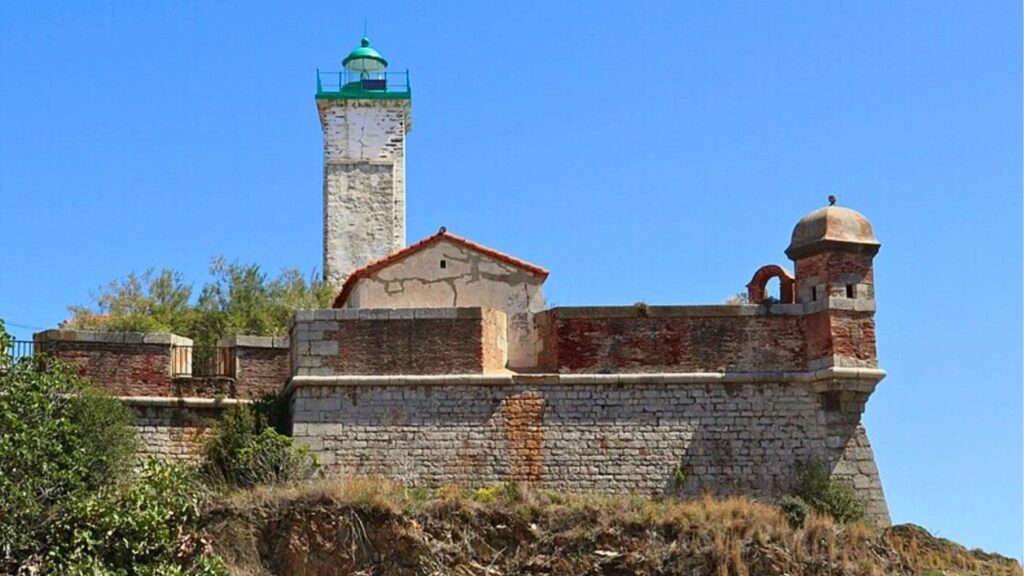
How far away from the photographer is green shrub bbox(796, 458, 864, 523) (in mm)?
23578

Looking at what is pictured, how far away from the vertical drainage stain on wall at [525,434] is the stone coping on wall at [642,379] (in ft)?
0.96

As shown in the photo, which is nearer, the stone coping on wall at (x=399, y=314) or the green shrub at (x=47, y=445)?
the green shrub at (x=47, y=445)

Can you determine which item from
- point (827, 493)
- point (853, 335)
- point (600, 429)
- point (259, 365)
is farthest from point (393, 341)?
point (853, 335)

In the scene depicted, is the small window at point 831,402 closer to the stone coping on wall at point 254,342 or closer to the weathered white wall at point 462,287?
the weathered white wall at point 462,287

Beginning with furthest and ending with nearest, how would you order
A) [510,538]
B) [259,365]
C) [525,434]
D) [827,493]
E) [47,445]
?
[259,365], [525,434], [827,493], [510,538], [47,445]

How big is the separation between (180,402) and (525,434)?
5.27 m

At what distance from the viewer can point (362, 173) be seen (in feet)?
139

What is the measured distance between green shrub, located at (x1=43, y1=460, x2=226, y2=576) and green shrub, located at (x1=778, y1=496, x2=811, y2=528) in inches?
302

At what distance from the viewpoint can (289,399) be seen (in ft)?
82.7

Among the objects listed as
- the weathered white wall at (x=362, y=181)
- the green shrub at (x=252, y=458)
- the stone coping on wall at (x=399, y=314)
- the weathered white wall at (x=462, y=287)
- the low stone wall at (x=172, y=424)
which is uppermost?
the weathered white wall at (x=362, y=181)

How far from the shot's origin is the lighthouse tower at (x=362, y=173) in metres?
41.6

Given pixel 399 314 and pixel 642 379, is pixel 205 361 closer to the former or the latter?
pixel 399 314

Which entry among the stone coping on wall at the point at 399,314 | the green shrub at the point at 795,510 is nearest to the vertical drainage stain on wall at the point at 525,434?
the stone coping on wall at the point at 399,314

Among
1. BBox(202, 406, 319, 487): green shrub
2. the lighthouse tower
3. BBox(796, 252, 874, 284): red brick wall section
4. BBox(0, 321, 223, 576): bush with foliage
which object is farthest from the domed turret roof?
the lighthouse tower
